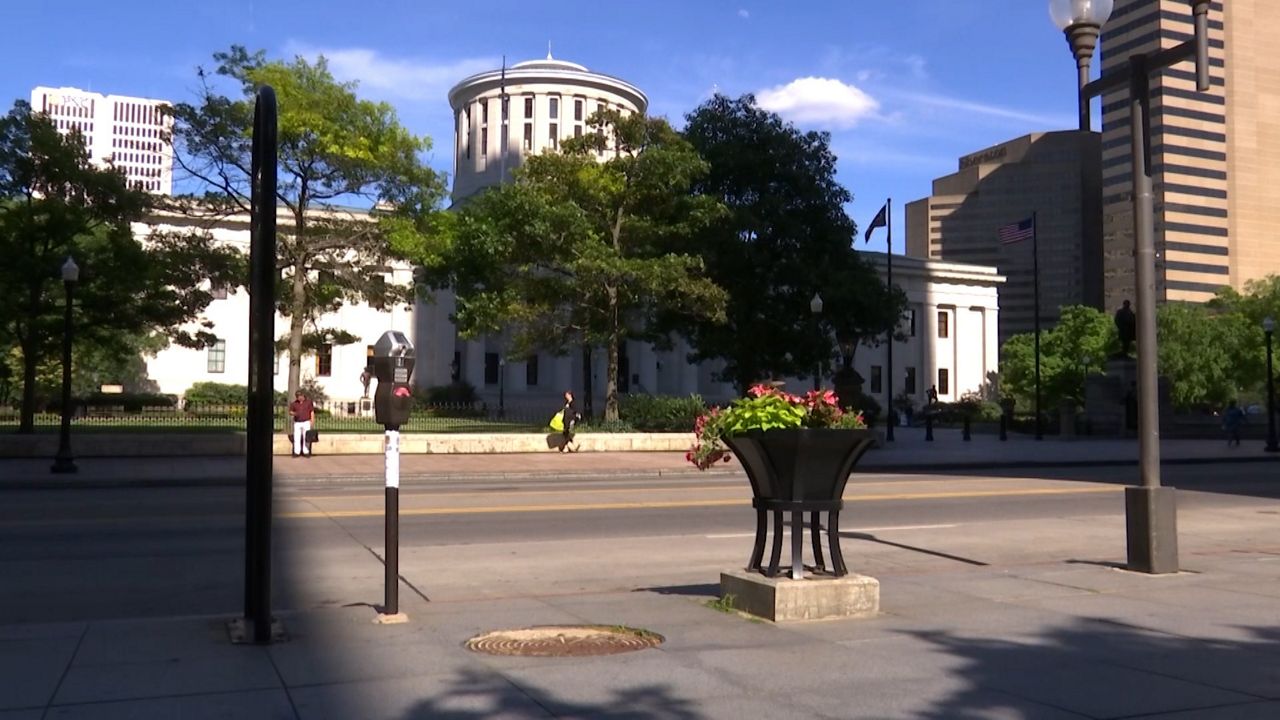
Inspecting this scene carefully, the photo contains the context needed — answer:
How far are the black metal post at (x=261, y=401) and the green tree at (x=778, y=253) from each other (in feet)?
117

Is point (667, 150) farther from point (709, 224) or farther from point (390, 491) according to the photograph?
point (390, 491)

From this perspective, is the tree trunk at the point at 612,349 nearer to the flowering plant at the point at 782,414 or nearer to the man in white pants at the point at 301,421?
the man in white pants at the point at 301,421

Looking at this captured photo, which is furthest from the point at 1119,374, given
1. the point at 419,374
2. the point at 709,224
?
the point at 419,374

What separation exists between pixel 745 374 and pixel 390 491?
3960 cm

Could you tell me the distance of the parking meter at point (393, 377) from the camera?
745 cm

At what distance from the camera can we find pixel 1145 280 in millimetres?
10891

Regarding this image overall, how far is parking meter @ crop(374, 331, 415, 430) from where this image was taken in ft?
24.4

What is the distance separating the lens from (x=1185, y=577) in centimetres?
1033

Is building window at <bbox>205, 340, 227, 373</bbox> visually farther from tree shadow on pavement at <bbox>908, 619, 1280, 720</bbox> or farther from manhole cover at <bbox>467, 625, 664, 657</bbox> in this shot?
tree shadow on pavement at <bbox>908, 619, 1280, 720</bbox>

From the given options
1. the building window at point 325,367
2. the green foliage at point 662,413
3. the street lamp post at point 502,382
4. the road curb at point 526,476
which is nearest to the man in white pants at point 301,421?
the road curb at point 526,476

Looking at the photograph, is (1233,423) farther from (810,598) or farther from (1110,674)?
(1110,674)

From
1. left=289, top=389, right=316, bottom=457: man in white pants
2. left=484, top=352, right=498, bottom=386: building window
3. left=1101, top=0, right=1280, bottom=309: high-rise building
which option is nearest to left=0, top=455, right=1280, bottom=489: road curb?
left=289, top=389, right=316, bottom=457: man in white pants

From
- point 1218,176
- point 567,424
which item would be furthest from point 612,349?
point 1218,176

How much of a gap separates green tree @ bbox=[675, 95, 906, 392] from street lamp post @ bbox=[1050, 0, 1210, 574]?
1252 inches
